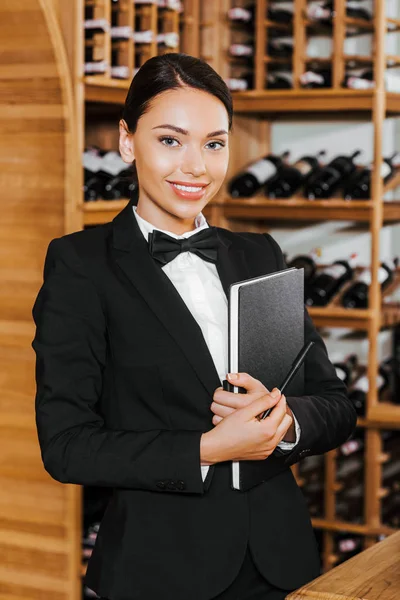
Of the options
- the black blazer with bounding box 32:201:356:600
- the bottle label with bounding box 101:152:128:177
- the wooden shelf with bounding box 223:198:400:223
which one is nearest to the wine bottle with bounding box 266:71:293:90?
the wooden shelf with bounding box 223:198:400:223

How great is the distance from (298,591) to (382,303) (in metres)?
2.74

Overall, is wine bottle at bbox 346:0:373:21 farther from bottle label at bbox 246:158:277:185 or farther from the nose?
the nose

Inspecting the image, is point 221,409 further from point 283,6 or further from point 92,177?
point 283,6

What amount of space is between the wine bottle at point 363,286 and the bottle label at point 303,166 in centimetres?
50

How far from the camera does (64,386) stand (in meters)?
1.54

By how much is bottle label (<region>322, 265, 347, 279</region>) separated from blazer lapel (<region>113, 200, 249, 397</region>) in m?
2.34

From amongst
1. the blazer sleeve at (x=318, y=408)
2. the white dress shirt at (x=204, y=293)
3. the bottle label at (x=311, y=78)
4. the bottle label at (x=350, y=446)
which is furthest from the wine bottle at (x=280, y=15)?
the white dress shirt at (x=204, y=293)

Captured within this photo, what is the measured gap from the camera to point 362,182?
393 centimetres

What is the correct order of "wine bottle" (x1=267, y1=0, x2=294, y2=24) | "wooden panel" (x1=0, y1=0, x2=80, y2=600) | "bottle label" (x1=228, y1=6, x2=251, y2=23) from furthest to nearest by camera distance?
"wine bottle" (x1=267, y1=0, x2=294, y2=24) < "bottle label" (x1=228, y1=6, x2=251, y2=23) < "wooden panel" (x1=0, y1=0, x2=80, y2=600)

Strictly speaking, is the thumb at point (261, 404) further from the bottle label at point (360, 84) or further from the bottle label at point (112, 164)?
the bottle label at point (360, 84)

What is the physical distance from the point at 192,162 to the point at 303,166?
8.72ft

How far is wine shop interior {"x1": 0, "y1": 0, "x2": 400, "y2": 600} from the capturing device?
3117mm

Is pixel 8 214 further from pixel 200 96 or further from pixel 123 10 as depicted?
pixel 200 96

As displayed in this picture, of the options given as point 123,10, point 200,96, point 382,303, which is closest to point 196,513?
point 200,96
